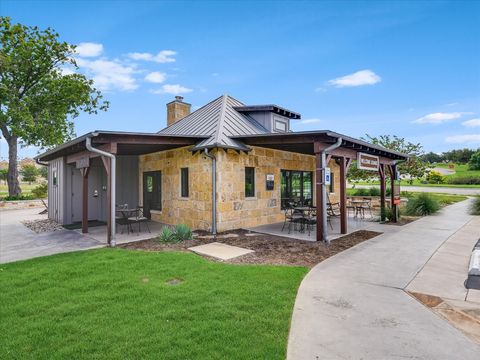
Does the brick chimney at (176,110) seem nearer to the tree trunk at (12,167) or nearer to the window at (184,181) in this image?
the window at (184,181)

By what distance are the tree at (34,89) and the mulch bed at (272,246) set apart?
1980 cm

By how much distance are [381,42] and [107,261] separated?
13.9m

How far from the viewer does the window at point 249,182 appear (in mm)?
10289

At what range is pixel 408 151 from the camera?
70.1ft

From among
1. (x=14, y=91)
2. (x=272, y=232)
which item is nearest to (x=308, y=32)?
(x=272, y=232)

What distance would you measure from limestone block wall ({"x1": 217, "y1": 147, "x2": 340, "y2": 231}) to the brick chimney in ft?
24.9

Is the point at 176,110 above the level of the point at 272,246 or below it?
above

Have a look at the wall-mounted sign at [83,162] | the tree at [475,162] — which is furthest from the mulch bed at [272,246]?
the tree at [475,162]

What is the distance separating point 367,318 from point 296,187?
8.97 meters

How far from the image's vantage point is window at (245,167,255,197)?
405 inches

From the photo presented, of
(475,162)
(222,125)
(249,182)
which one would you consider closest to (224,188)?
(249,182)

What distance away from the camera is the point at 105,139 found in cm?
752

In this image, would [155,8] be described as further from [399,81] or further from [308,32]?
[399,81]

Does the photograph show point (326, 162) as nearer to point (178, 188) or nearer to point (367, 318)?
point (367, 318)
